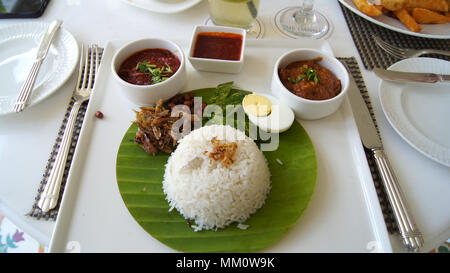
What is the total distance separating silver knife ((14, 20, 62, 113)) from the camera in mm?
1681

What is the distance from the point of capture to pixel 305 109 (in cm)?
167

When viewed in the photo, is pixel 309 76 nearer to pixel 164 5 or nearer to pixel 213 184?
pixel 213 184

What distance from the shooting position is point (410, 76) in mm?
1826

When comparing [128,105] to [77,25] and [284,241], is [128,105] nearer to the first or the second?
[77,25]

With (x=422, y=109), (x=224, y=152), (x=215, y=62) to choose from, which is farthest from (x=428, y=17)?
(x=224, y=152)

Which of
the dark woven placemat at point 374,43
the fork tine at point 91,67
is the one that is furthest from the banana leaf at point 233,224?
the dark woven placemat at point 374,43

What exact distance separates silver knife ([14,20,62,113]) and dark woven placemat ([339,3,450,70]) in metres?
2.35

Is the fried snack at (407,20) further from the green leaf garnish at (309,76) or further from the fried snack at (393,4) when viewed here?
the green leaf garnish at (309,76)

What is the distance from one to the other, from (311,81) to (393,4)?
1030mm

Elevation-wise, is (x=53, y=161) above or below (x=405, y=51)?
below

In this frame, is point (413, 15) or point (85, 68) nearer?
point (85, 68)

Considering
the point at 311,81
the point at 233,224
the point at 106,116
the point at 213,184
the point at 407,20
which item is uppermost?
the point at 407,20

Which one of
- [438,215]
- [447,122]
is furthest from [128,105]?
[447,122]

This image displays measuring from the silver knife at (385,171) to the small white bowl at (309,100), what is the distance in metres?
0.16
